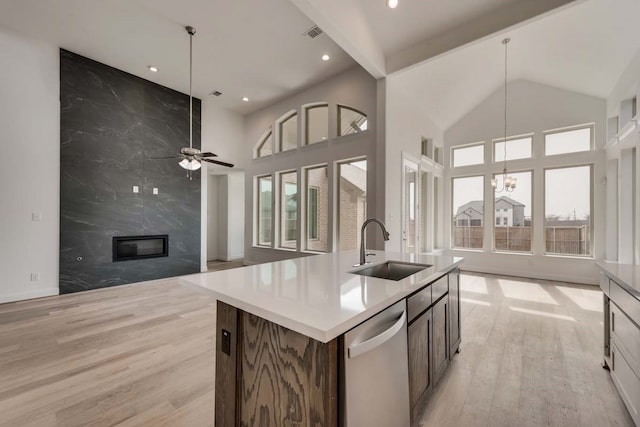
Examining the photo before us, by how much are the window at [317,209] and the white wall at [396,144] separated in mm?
1494

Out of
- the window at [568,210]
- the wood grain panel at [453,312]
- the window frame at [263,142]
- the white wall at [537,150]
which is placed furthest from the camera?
the window frame at [263,142]

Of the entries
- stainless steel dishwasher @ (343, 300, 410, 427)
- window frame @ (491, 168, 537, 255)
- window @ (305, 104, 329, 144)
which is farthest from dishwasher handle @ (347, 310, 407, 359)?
window frame @ (491, 168, 537, 255)

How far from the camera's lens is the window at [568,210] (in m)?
5.56

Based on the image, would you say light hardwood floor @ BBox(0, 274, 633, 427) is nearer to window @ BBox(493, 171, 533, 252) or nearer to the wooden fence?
the wooden fence

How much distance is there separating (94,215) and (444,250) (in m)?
7.68

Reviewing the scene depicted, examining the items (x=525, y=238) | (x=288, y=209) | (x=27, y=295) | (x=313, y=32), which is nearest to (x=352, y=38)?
(x=313, y=32)

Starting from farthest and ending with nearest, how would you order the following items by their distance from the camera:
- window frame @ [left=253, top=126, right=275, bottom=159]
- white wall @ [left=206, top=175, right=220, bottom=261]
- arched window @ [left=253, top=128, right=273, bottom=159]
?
white wall @ [left=206, top=175, right=220, bottom=261] < arched window @ [left=253, top=128, right=273, bottom=159] < window frame @ [left=253, top=126, right=275, bottom=159]

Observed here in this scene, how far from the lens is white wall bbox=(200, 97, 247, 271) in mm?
6453

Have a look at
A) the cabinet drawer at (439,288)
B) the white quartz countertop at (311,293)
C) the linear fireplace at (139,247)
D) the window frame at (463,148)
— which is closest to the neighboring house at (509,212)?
the window frame at (463,148)

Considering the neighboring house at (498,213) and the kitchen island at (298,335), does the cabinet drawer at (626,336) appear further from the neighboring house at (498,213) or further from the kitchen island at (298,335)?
the neighboring house at (498,213)

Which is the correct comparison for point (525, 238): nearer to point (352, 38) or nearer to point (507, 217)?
point (507, 217)

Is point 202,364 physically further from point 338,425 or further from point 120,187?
point 120,187

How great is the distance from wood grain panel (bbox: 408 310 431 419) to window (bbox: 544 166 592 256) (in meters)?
5.94

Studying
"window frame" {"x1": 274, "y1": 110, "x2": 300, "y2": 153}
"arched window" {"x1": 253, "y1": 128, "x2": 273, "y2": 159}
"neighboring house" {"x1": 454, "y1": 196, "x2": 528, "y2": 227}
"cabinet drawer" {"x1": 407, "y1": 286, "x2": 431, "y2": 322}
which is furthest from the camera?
"arched window" {"x1": 253, "y1": 128, "x2": 273, "y2": 159}
